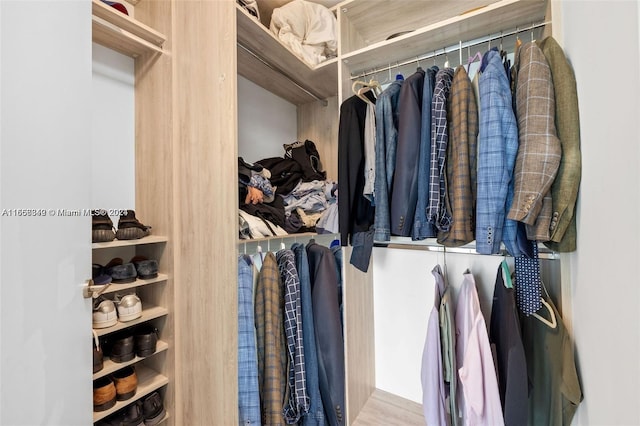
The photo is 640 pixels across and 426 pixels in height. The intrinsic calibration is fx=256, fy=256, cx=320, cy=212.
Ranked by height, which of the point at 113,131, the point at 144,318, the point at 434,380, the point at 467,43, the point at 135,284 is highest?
the point at 467,43

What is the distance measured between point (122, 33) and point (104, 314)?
1108mm

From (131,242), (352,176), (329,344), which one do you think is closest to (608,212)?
(352,176)

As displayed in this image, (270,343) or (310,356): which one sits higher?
(270,343)

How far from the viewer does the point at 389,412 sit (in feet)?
4.20

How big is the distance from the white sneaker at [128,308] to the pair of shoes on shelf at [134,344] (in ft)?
0.27

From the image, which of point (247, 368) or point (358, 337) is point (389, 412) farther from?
point (247, 368)

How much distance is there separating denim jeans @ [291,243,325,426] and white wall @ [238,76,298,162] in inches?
31.3

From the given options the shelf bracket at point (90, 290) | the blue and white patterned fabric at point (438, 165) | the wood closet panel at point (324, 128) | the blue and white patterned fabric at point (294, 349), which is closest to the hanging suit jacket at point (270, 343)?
the blue and white patterned fabric at point (294, 349)

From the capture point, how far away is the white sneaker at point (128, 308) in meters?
0.95

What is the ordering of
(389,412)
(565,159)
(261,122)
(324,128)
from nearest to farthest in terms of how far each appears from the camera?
(565,159)
(389,412)
(261,122)
(324,128)

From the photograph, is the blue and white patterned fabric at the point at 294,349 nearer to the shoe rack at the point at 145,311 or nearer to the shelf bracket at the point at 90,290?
the shoe rack at the point at 145,311

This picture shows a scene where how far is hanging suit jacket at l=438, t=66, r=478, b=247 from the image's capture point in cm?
81

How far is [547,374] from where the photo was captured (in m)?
0.82

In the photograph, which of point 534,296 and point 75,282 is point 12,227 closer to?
point 75,282
